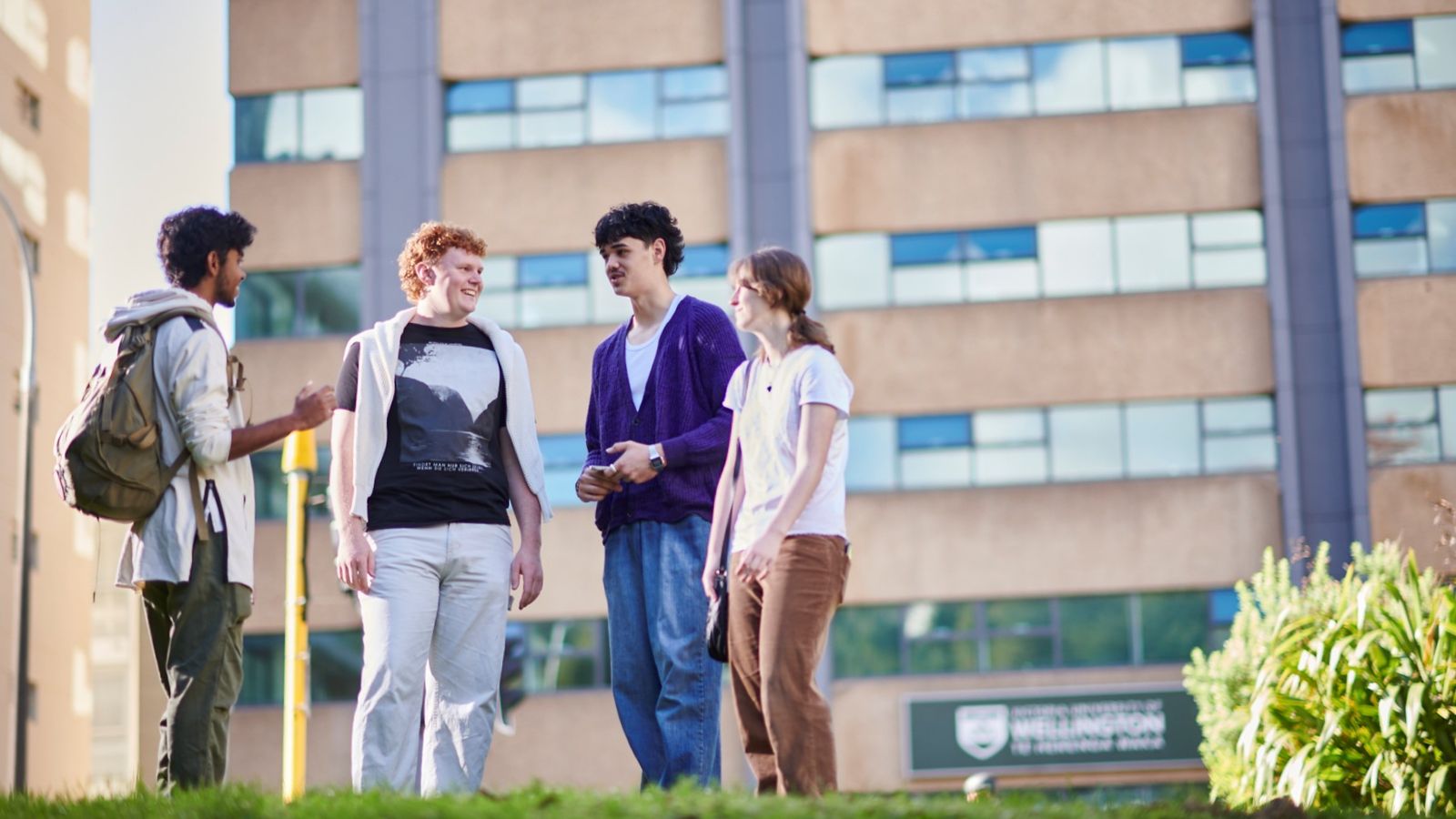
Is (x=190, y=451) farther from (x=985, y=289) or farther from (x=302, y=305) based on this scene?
(x=302, y=305)

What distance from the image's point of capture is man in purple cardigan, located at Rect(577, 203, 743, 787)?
23.2 feet

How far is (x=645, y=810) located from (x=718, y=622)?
1.67 meters

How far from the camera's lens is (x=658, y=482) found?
23.9ft

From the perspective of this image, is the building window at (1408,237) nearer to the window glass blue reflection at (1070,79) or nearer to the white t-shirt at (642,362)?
the window glass blue reflection at (1070,79)

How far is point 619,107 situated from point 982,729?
11.9 meters

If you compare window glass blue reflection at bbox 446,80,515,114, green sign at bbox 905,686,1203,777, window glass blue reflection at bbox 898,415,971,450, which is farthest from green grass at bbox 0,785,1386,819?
window glass blue reflection at bbox 446,80,515,114

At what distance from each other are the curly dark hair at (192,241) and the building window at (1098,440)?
88.3 feet

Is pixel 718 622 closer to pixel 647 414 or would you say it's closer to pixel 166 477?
pixel 647 414

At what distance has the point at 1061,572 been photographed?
33500 mm

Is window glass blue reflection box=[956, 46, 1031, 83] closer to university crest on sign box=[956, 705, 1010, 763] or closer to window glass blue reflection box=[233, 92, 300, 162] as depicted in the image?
university crest on sign box=[956, 705, 1010, 763]

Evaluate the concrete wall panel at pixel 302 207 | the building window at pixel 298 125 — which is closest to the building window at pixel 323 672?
the concrete wall panel at pixel 302 207

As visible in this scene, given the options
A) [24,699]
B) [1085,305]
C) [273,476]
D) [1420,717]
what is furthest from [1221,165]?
[1420,717]

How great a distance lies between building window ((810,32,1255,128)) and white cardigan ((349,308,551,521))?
27.9 meters

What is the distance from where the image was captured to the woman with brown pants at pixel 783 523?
21.7 feet
